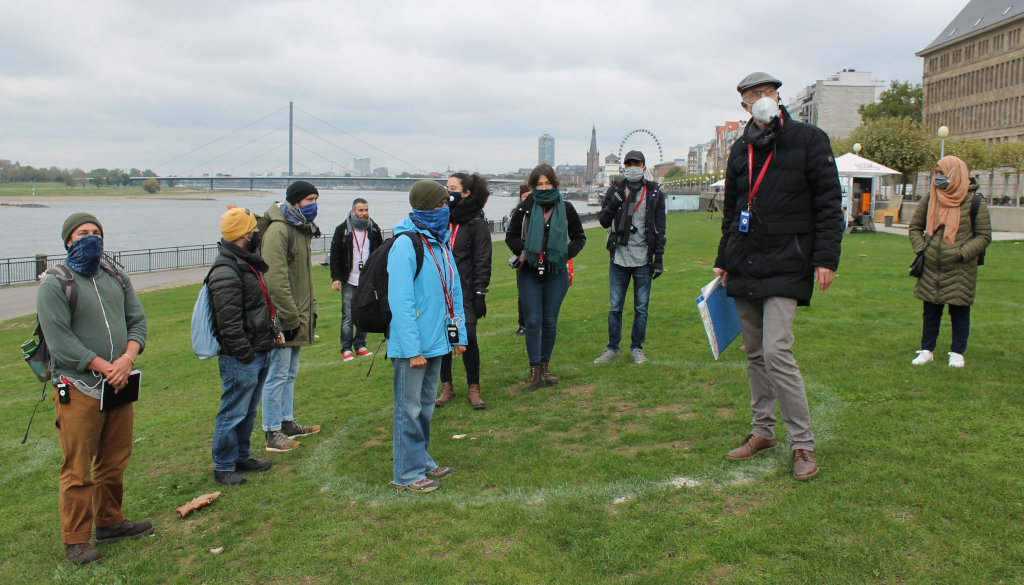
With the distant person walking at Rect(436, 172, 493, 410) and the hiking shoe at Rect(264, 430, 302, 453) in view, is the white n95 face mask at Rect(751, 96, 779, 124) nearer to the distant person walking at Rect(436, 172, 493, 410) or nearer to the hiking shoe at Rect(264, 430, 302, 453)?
the distant person walking at Rect(436, 172, 493, 410)

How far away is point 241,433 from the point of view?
5289 mm

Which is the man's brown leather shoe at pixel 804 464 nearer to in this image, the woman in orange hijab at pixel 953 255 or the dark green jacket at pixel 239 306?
the woman in orange hijab at pixel 953 255

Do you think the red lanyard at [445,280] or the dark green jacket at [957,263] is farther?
the dark green jacket at [957,263]

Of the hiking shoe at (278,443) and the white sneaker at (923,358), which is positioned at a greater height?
the white sneaker at (923,358)

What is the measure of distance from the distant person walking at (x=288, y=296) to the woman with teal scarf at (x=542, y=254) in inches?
73.0

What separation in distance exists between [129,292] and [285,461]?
6.01 ft

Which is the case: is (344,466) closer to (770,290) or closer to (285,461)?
(285,461)

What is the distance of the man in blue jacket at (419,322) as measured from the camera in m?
4.43

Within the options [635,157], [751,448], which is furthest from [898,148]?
[751,448]

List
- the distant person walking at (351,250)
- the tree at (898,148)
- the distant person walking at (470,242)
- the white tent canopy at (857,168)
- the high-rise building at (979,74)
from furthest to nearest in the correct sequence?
the high-rise building at (979,74)
the tree at (898,148)
the white tent canopy at (857,168)
the distant person walking at (351,250)
the distant person walking at (470,242)

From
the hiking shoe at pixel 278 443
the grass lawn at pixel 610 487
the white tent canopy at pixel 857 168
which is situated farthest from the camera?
the white tent canopy at pixel 857 168

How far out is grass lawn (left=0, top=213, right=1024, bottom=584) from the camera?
3451 millimetres

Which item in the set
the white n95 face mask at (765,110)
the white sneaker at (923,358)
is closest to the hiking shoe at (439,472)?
the white n95 face mask at (765,110)

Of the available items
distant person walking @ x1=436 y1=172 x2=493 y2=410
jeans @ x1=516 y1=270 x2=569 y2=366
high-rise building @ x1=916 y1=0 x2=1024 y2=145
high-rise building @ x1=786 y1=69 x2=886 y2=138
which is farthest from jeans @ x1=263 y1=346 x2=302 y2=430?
high-rise building @ x1=786 y1=69 x2=886 y2=138
